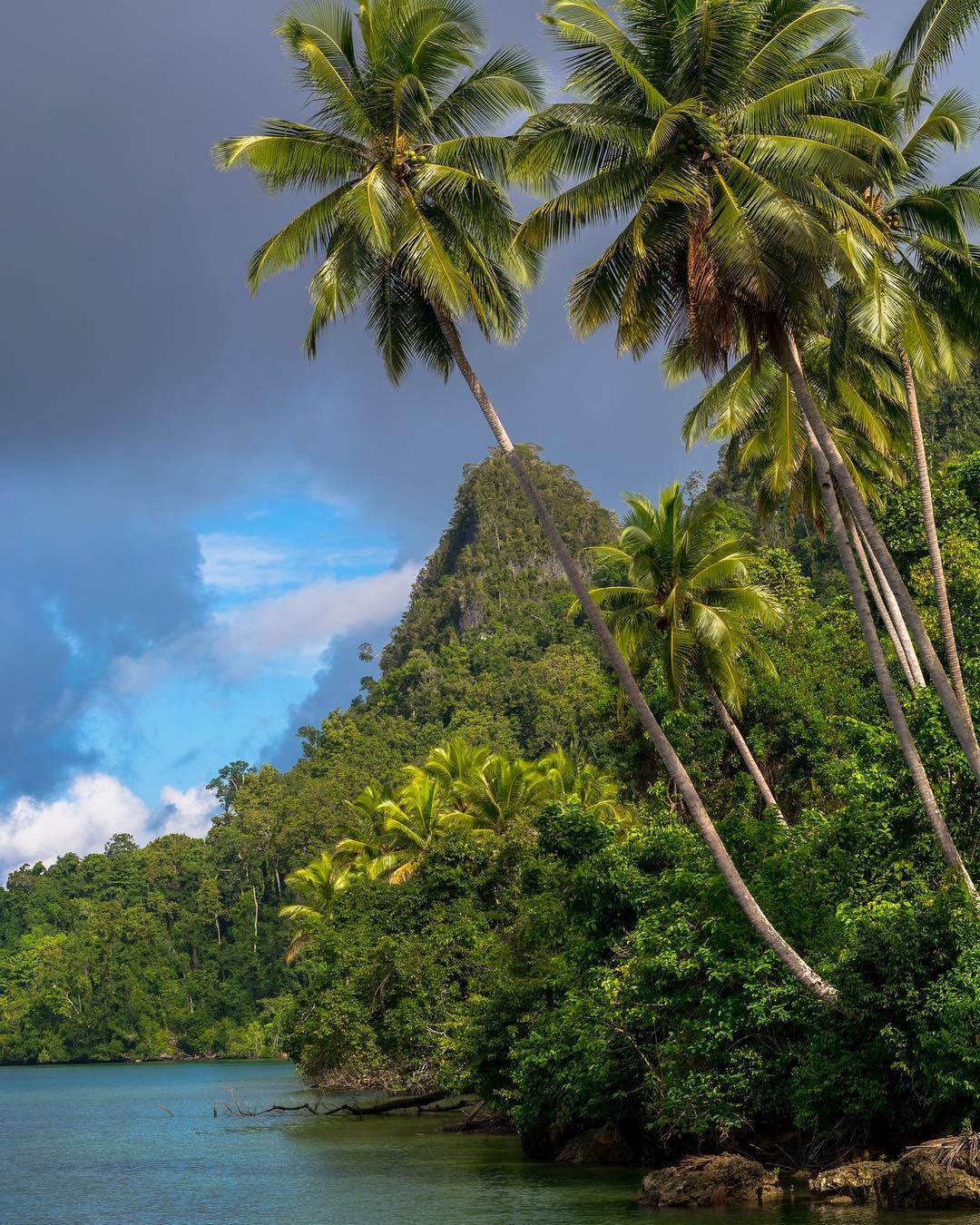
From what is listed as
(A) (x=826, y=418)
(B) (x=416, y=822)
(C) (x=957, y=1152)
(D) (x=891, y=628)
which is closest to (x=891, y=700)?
(C) (x=957, y=1152)

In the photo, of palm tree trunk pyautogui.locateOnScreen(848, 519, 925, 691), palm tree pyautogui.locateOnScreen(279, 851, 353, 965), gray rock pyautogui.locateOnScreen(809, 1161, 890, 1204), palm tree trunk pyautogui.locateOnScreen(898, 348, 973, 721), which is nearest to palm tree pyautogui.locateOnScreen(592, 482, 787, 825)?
palm tree trunk pyautogui.locateOnScreen(848, 519, 925, 691)

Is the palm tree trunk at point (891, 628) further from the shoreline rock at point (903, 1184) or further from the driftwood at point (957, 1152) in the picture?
the shoreline rock at point (903, 1184)

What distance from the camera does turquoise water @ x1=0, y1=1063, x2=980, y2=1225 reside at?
18578 mm

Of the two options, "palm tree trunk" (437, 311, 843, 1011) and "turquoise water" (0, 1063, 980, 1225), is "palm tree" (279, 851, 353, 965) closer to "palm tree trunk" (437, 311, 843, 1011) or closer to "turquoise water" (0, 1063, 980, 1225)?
"turquoise water" (0, 1063, 980, 1225)

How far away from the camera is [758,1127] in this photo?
20078mm

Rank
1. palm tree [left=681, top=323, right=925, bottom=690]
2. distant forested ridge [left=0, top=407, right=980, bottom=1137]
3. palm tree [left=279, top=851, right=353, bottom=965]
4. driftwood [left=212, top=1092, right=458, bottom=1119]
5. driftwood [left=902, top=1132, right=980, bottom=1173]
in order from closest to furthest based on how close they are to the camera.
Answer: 1. driftwood [left=902, top=1132, right=980, bottom=1173]
2. distant forested ridge [left=0, top=407, right=980, bottom=1137]
3. palm tree [left=681, top=323, right=925, bottom=690]
4. driftwood [left=212, top=1092, right=458, bottom=1119]
5. palm tree [left=279, top=851, right=353, bottom=965]

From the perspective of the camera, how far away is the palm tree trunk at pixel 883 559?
16.3m

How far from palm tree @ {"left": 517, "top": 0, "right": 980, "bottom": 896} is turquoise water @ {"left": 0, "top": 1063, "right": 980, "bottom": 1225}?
7.27 metres

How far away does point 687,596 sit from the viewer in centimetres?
2688

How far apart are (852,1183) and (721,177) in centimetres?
1277

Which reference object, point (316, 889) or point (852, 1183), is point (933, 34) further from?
point (316, 889)

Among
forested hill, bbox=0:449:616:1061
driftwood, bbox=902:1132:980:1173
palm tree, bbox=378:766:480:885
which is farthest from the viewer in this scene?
forested hill, bbox=0:449:616:1061

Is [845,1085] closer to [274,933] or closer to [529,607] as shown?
[274,933]

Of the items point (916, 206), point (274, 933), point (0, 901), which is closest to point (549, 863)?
point (916, 206)
